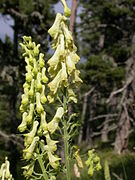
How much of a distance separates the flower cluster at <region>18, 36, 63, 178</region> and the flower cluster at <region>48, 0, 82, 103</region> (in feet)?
0.19

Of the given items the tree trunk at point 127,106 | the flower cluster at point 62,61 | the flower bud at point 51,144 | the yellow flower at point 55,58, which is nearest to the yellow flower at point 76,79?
the flower cluster at point 62,61

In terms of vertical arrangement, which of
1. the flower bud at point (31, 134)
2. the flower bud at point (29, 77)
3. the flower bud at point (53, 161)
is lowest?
the flower bud at point (53, 161)

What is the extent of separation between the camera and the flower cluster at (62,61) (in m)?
1.74

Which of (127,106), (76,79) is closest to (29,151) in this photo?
(76,79)

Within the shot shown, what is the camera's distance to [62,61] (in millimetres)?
1783

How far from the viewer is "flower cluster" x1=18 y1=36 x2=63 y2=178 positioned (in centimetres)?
170

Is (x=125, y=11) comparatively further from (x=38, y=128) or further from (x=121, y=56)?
(x=38, y=128)

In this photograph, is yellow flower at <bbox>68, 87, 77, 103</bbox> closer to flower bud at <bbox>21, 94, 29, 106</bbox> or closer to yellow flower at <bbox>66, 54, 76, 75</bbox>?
yellow flower at <bbox>66, 54, 76, 75</bbox>

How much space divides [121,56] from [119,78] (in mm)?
3440

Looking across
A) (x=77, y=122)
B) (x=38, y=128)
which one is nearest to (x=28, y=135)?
(x=38, y=128)

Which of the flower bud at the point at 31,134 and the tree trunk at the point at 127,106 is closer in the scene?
the flower bud at the point at 31,134

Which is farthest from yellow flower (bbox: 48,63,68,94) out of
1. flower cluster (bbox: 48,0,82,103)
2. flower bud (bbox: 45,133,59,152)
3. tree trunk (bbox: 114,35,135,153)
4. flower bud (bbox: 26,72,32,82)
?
tree trunk (bbox: 114,35,135,153)

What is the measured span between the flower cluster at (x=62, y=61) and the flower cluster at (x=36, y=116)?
6 centimetres

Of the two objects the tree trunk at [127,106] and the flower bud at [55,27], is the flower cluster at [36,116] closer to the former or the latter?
the flower bud at [55,27]
